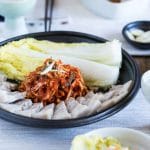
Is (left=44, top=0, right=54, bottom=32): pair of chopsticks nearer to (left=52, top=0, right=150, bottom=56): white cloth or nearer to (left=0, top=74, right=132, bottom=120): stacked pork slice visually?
(left=52, top=0, right=150, bottom=56): white cloth

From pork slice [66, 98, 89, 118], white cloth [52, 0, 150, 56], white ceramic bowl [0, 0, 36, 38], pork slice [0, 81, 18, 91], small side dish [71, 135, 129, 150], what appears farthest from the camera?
white cloth [52, 0, 150, 56]

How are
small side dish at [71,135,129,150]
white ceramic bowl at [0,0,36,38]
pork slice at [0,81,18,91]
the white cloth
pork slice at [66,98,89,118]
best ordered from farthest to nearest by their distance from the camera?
the white cloth
white ceramic bowl at [0,0,36,38]
pork slice at [0,81,18,91]
pork slice at [66,98,89,118]
small side dish at [71,135,129,150]

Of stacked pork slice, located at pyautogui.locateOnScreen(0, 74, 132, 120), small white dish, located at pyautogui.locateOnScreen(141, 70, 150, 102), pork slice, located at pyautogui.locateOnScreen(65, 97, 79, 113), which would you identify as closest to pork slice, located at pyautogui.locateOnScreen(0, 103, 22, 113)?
stacked pork slice, located at pyautogui.locateOnScreen(0, 74, 132, 120)

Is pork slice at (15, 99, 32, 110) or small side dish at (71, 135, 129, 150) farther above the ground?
small side dish at (71, 135, 129, 150)

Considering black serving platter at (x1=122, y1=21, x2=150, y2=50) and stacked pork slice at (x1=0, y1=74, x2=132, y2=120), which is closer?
stacked pork slice at (x1=0, y1=74, x2=132, y2=120)

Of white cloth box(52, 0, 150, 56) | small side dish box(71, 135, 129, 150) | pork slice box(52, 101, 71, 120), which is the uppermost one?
small side dish box(71, 135, 129, 150)

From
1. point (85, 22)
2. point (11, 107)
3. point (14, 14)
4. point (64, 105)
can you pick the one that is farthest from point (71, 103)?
point (85, 22)

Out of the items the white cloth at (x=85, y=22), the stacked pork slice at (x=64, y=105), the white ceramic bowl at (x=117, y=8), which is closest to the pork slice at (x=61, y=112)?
the stacked pork slice at (x=64, y=105)
